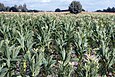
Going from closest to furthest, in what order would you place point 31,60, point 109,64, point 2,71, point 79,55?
1. point 2,71
2. point 31,60
3. point 109,64
4. point 79,55

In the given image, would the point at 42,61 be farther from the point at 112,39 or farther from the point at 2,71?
the point at 112,39

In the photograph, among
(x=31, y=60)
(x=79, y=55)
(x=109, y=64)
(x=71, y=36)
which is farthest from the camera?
(x=71, y=36)

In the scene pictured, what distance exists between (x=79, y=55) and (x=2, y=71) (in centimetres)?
306

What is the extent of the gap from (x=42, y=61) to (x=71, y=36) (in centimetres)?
399

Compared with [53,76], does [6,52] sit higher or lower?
higher

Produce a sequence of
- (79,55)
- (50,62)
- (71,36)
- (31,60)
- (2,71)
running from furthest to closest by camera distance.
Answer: (71,36), (79,55), (50,62), (31,60), (2,71)

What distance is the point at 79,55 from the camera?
26.0ft

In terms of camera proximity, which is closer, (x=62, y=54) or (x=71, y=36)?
(x=62, y=54)

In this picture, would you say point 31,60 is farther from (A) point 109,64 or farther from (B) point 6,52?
(A) point 109,64

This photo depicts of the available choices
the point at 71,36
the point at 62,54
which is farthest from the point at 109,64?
the point at 71,36

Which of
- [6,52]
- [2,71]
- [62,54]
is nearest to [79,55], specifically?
[62,54]

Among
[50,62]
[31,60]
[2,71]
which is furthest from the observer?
[50,62]

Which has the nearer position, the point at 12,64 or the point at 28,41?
the point at 12,64

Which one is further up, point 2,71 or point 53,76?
point 2,71
